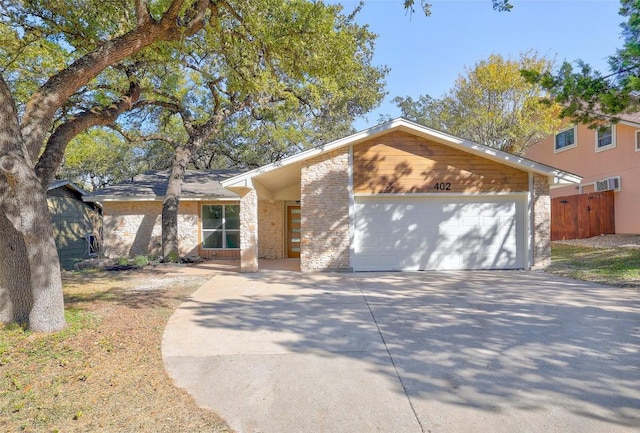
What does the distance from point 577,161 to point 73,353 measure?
67.6 feet

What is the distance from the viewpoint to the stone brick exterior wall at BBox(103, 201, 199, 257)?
45.8 feet

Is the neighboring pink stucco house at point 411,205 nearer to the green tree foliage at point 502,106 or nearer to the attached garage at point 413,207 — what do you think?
the attached garage at point 413,207

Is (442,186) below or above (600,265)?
above

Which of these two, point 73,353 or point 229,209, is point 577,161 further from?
point 73,353

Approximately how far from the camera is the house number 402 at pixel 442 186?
33.3 feet

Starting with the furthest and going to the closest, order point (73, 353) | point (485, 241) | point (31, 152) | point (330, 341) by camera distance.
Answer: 1. point (485, 241)
2. point (31, 152)
3. point (330, 341)
4. point (73, 353)

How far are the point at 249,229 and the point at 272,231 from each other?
12.4 ft

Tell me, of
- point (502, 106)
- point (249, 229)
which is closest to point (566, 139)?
point (502, 106)

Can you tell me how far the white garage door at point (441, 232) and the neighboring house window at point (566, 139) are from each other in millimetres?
10221

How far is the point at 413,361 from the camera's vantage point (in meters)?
3.93

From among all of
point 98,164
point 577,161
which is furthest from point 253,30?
point 98,164

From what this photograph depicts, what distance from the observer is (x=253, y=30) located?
7.43 metres

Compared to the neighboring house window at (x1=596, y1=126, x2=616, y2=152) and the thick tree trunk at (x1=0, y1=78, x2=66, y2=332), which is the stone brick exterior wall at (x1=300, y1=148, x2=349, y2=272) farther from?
the neighboring house window at (x1=596, y1=126, x2=616, y2=152)

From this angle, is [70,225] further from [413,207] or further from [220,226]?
[413,207]
